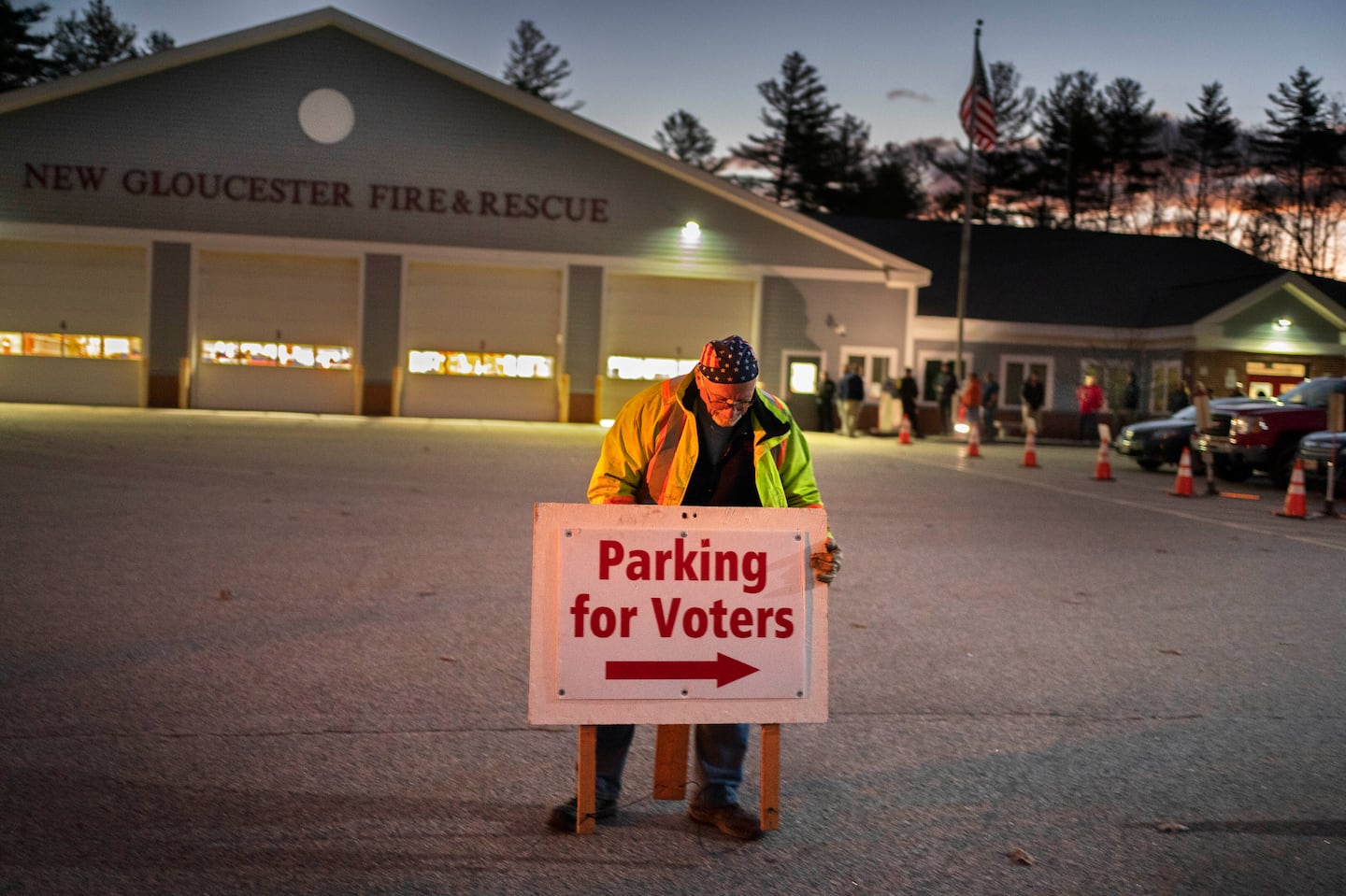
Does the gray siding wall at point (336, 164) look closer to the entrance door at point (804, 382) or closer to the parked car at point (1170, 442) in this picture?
the entrance door at point (804, 382)

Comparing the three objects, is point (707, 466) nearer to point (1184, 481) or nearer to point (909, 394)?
point (1184, 481)

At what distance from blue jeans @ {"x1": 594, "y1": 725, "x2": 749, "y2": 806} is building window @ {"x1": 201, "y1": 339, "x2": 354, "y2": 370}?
2874cm

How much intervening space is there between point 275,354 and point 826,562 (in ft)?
96.4

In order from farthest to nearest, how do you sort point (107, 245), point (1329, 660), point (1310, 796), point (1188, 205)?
point (1188, 205)
point (107, 245)
point (1329, 660)
point (1310, 796)

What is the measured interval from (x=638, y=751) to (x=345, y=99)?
29.2m

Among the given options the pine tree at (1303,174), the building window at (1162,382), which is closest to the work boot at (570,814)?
the building window at (1162,382)

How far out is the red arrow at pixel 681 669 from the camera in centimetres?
458

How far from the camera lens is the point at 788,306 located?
3378 cm

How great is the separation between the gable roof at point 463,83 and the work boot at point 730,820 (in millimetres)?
28726

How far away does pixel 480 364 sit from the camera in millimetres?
32625

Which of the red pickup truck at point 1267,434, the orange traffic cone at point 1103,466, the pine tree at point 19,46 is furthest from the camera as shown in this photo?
the pine tree at point 19,46

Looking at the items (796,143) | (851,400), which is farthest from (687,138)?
(851,400)

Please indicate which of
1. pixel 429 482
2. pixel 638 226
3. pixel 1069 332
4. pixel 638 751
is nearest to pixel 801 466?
pixel 638 751

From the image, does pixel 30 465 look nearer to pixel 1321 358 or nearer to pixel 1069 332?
pixel 1069 332
